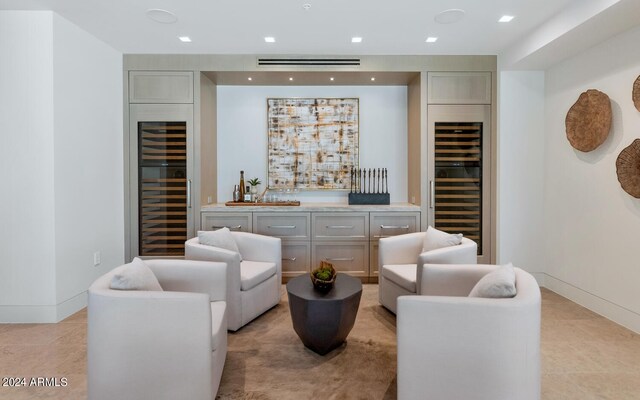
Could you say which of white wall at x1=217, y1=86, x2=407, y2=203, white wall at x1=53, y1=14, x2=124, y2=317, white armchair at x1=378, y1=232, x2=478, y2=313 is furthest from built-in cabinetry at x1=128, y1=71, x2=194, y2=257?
white armchair at x1=378, y1=232, x2=478, y2=313

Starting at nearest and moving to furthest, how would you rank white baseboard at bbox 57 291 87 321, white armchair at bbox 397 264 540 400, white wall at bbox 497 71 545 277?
white armchair at bbox 397 264 540 400 < white baseboard at bbox 57 291 87 321 < white wall at bbox 497 71 545 277

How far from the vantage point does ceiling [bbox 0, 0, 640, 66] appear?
3033 mm

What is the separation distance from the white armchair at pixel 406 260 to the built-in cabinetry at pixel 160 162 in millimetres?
2311

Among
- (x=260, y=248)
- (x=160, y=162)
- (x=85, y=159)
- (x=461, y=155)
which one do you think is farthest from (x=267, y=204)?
(x=461, y=155)

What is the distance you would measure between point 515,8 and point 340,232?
2.79 meters

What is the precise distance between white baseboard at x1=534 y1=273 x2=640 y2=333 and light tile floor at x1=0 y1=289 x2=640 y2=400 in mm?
70

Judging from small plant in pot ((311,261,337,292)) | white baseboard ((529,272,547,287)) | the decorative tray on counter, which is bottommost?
white baseboard ((529,272,547,287))

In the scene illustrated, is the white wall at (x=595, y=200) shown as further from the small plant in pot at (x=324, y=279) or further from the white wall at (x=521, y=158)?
the small plant in pot at (x=324, y=279)

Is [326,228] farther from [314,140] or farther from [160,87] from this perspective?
[160,87]

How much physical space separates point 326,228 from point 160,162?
212 centimetres

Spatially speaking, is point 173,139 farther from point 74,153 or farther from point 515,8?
point 515,8

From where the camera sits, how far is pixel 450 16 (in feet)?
10.7

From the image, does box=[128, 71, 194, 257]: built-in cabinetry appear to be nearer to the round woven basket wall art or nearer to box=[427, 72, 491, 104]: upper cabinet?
box=[427, 72, 491, 104]: upper cabinet

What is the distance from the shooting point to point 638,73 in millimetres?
2977
